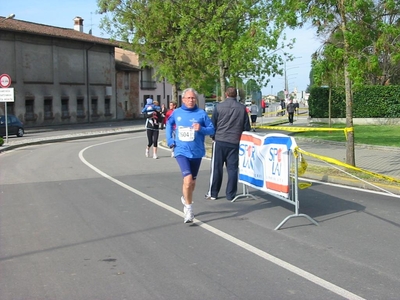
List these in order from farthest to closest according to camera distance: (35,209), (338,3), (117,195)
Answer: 1. (338,3)
2. (117,195)
3. (35,209)

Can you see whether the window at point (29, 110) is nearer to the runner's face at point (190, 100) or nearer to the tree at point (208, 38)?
the tree at point (208, 38)

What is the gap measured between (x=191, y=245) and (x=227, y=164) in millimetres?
3206

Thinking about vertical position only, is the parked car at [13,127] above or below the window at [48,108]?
below

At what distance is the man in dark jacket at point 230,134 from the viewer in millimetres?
9656

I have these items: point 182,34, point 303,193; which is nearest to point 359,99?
point 182,34

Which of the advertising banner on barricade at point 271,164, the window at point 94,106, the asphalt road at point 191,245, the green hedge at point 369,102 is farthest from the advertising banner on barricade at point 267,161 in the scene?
the window at point 94,106

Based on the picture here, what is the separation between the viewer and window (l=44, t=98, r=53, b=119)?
5138 centimetres

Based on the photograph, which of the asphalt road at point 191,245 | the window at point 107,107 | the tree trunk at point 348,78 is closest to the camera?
the asphalt road at point 191,245

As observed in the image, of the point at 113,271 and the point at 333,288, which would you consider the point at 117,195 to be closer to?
the point at 113,271

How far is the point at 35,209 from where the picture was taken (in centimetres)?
926

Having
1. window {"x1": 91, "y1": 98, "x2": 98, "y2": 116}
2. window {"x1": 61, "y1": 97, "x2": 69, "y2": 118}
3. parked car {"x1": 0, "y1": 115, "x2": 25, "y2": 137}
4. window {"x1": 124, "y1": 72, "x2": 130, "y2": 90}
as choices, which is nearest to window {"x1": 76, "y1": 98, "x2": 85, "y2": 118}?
window {"x1": 61, "y1": 97, "x2": 69, "y2": 118}

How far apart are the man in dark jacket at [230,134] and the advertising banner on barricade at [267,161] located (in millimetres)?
145

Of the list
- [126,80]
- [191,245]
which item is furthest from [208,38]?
[126,80]

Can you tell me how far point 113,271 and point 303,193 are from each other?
5.68m
